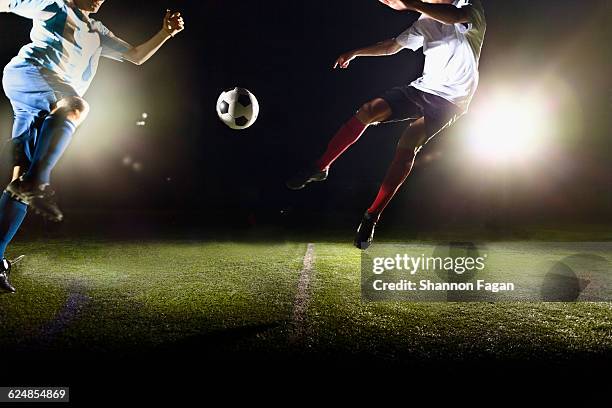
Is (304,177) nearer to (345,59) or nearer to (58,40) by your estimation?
(345,59)

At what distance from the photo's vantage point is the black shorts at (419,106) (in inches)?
121

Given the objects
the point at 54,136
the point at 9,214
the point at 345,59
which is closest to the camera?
the point at 54,136

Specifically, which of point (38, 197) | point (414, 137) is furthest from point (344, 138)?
point (38, 197)

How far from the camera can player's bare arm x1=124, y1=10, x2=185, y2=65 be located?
3.60 m

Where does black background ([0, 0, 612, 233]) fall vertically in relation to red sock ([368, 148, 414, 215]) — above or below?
above

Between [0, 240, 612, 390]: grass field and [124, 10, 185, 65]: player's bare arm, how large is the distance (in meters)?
2.23

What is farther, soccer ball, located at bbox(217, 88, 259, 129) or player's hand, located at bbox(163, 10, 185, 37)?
soccer ball, located at bbox(217, 88, 259, 129)

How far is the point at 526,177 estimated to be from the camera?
61.2 ft

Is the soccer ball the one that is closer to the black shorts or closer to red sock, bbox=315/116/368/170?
red sock, bbox=315/116/368/170

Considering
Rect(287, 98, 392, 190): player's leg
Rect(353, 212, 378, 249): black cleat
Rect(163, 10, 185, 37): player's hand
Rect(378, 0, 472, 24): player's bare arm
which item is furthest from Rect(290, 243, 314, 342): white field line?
Rect(163, 10, 185, 37): player's hand

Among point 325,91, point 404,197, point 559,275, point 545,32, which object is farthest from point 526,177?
point 325,91

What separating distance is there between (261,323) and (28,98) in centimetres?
253

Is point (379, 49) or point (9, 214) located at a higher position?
point (379, 49)

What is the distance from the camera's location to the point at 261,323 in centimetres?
412
